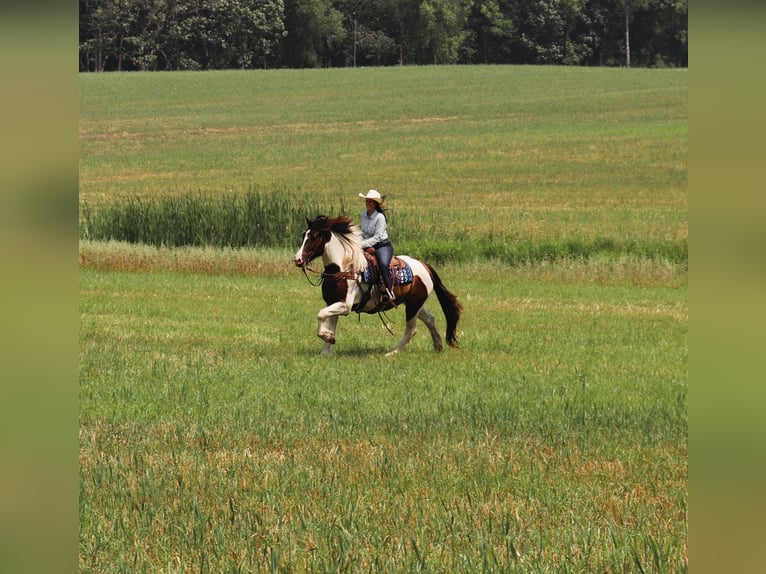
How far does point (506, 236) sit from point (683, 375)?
62.3 ft

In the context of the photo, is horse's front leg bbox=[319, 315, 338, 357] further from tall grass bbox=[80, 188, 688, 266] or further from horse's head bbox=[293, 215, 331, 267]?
tall grass bbox=[80, 188, 688, 266]

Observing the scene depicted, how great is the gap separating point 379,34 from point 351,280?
121685 millimetres

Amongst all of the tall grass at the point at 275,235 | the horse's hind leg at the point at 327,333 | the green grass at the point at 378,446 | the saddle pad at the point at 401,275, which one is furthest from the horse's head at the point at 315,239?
the tall grass at the point at 275,235

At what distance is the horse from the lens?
15.3m

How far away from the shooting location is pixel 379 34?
13438 cm

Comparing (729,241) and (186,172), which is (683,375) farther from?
(186,172)

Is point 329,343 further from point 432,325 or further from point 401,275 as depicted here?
point 432,325

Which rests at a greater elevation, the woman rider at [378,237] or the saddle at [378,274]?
the woman rider at [378,237]

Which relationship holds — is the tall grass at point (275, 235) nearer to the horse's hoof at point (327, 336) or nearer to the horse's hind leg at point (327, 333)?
the horse's hind leg at point (327, 333)

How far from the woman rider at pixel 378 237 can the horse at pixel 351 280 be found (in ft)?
0.34

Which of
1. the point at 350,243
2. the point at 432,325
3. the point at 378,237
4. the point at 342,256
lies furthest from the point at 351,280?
the point at 432,325

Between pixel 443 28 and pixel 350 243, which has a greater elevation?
pixel 443 28

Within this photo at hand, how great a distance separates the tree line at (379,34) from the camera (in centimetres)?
11750

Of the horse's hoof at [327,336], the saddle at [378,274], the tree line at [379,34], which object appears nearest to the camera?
the horse's hoof at [327,336]
